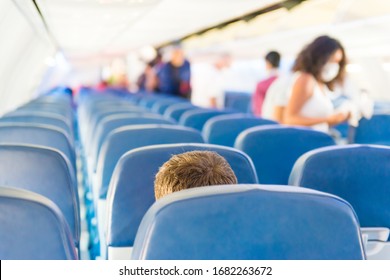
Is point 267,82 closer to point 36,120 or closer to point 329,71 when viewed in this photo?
point 329,71

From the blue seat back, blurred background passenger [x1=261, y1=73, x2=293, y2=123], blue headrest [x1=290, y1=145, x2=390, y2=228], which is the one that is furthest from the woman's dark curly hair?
the blue seat back

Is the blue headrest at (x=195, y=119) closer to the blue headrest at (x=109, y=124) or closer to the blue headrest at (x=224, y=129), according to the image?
the blue headrest at (x=109, y=124)

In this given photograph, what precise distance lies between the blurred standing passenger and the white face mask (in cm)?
752

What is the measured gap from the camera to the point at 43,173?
3.07 metres

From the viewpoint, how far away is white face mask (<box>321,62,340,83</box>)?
17.9 feet

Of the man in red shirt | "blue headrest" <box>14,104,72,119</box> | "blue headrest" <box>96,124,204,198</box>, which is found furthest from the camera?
the man in red shirt

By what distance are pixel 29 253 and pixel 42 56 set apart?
1436cm

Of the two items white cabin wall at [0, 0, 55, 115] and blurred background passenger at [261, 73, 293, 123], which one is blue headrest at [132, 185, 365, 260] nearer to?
blurred background passenger at [261, 73, 293, 123]

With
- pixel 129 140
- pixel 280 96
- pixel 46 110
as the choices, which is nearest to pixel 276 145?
pixel 129 140

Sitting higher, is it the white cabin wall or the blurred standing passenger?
the white cabin wall

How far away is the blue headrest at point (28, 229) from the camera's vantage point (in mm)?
1898

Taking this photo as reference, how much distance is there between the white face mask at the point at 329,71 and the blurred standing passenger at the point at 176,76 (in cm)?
752

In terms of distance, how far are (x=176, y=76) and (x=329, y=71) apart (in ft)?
27.1

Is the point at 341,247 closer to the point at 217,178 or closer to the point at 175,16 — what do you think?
the point at 217,178
